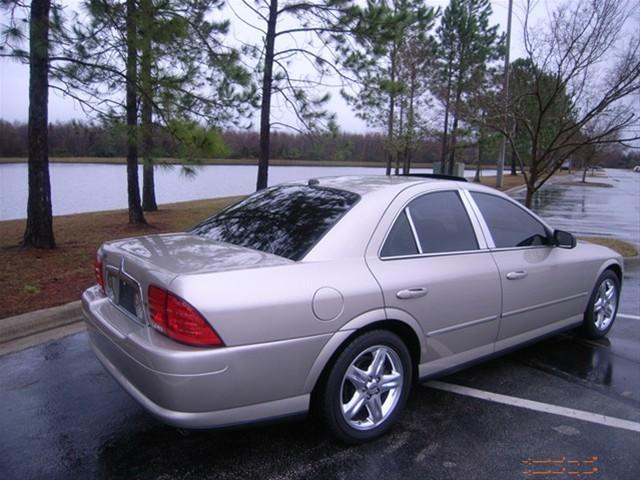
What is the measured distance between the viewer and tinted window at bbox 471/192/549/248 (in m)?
3.65

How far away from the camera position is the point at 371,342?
8.97ft

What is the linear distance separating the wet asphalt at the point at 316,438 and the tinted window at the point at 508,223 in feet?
3.43

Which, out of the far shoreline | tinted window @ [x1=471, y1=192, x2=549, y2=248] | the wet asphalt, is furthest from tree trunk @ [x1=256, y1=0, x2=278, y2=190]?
the wet asphalt

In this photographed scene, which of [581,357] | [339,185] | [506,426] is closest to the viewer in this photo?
[506,426]

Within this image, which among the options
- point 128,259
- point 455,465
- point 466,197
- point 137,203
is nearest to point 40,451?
point 128,259

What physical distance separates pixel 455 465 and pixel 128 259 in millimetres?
2138

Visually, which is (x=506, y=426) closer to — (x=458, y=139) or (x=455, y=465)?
(x=455, y=465)

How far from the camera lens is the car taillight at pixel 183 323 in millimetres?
2260

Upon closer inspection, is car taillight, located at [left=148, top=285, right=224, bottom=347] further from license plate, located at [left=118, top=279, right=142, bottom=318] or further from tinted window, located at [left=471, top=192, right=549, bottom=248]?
tinted window, located at [left=471, top=192, right=549, bottom=248]

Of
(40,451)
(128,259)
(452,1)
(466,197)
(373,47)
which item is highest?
(452,1)

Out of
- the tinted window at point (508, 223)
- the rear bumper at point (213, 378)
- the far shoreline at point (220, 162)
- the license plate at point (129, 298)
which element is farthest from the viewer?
the far shoreline at point (220, 162)

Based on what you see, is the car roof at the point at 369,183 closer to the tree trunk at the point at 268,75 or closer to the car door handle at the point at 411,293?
the car door handle at the point at 411,293

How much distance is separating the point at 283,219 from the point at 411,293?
3.07ft

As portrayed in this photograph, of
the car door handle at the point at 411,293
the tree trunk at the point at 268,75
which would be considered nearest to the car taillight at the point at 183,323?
the car door handle at the point at 411,293
